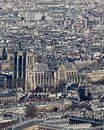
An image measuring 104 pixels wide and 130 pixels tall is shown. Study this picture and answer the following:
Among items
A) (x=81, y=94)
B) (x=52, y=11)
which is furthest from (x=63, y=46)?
(x=52, y=11)

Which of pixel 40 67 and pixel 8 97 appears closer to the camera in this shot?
pixel 8 97

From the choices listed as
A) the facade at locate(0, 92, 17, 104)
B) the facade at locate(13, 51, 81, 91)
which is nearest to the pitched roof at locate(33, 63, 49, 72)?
the facade at locate(13, 51, 81, 91)

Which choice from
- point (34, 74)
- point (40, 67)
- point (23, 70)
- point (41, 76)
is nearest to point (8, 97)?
point (23, 70)

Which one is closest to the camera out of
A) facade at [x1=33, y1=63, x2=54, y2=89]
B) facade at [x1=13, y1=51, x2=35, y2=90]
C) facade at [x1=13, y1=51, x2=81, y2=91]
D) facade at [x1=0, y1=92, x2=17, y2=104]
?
facade at [x1=0, y1=92, x2=17, y2=104]

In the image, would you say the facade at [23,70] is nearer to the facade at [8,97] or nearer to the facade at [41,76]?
the facade at [41,76]

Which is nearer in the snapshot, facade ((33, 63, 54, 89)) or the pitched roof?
facade ((33, 63, 54, 89))

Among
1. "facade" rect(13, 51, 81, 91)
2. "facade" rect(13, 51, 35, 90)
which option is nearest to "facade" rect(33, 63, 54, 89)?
"facade" rect(13, 51, 81, 91)

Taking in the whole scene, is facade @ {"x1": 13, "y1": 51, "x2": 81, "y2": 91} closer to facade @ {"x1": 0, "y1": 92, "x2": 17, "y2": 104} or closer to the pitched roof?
the pitched roof

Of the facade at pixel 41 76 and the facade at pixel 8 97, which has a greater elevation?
the facade at pixel 8 97

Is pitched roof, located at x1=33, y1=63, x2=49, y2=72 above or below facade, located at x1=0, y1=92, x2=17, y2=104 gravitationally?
below

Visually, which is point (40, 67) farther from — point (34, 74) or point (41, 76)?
point (34, 74)

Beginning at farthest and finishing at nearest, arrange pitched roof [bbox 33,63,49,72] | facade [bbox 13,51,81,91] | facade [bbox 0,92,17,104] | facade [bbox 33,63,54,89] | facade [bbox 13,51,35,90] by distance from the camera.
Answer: pitched roof [bbox 33,63,49,72], facade [bbox 33,63,54,89], facade [bbox 13,51,81,91], facade [bbox 13,51,35,90], facade [bbox 0,92,17,104]

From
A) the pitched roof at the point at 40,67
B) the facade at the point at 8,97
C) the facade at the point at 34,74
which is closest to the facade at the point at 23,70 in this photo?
the facade at the point at 34,74
